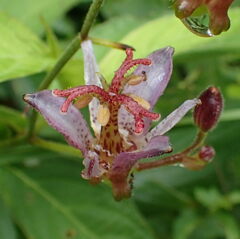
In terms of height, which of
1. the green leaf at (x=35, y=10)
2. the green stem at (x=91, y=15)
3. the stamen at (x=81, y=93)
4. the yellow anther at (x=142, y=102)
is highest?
the green stem at (x=91, y=15)

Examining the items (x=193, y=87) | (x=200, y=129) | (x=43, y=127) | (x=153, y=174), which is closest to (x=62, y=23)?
(x=193, y=87)

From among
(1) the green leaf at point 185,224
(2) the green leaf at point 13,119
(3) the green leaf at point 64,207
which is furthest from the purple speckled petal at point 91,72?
(1) the green leaf at point 185,224

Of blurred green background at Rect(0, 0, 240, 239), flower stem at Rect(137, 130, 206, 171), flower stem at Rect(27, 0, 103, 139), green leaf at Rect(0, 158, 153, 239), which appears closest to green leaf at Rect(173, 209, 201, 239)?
blurred green background at Rect(0, 0, 240, 239)

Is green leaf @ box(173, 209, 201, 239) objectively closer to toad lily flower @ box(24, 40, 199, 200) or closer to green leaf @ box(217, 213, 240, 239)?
green leaf @ box(217, 213, 240, 239)

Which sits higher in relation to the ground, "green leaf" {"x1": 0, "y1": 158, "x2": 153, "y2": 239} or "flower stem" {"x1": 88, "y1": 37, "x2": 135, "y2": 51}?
"flower stem" {"x1": 88, "y1": 37, "x2": 135, "y2": 51}

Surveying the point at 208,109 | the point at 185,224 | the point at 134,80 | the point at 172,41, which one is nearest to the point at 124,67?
the point at 134,80

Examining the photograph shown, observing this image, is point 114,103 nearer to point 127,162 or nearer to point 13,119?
point 127,162

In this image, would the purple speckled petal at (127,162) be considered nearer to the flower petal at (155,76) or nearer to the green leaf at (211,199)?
the flower petal at (155,76)
